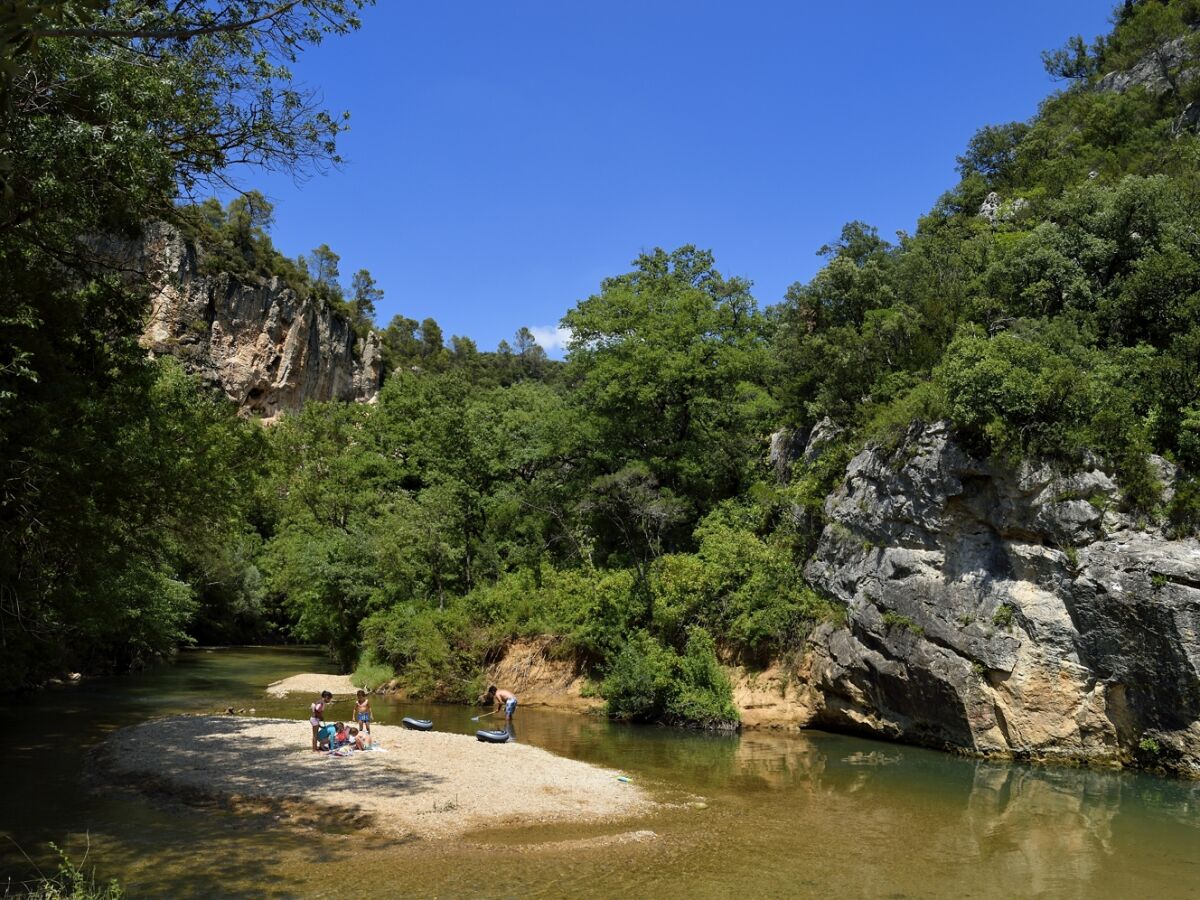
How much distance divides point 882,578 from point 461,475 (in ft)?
68.0

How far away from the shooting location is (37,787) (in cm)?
1520

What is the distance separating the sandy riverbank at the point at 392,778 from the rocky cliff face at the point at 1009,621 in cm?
911

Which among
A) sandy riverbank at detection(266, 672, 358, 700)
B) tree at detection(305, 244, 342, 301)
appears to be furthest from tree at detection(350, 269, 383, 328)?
sandy riverbank at detection(266, 672, 358, 700)

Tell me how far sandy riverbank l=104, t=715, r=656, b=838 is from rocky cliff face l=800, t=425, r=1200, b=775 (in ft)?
29.9

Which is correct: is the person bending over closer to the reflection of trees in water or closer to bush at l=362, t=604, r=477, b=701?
bush at l=362, t=604, r=477, b=701

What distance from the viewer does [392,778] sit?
1598 cm

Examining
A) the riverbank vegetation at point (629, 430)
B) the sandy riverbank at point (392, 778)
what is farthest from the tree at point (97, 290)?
the sandy riverbank at point (392, 778)

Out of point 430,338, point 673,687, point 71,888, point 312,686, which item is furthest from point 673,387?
point 430,338

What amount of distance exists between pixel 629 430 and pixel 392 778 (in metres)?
19.9

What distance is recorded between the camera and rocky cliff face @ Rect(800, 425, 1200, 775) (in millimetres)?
18312

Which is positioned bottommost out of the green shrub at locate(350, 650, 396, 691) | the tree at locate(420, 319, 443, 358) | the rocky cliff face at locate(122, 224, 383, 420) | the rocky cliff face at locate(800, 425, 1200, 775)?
the green shrub at locate(350, 650, 396, 691)

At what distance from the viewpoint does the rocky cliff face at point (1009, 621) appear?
18.3 metres

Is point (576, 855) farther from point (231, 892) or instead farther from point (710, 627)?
point (710, 627)

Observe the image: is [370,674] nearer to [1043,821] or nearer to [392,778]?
[392,778]
